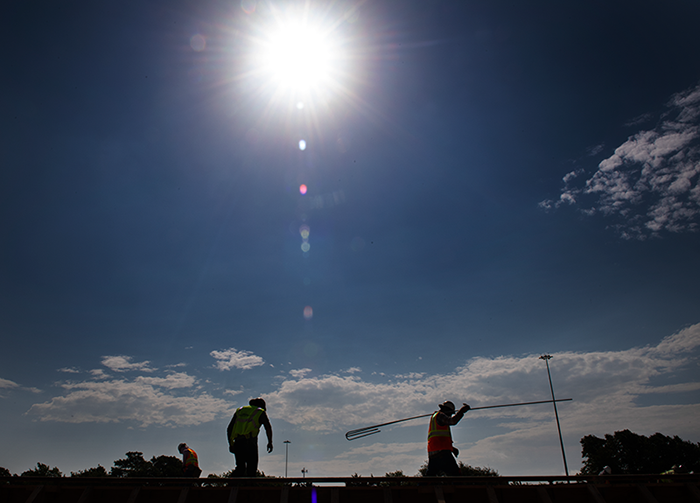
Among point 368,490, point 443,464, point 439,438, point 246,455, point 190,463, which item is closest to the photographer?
point 368,490

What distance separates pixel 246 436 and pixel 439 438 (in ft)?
13.8

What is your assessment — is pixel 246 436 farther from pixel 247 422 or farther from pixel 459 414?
pixel 459 414

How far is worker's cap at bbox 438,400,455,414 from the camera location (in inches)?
319

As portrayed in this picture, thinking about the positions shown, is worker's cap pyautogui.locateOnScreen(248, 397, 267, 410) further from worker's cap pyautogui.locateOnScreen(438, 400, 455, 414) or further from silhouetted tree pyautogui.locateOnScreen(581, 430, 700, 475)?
silhouetted tree pyautogui.locateOnScreen(581, 430, 700, 475)

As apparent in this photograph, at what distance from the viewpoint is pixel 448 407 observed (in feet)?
26.6

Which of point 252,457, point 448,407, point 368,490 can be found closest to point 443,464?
point 448,407

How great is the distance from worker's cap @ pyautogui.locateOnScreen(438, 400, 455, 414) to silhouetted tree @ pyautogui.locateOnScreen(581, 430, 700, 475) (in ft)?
231

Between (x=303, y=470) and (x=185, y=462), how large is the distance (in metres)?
71.1

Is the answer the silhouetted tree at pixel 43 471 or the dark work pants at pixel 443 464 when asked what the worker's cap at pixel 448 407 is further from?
the silhouetted tree at pixel 43 471

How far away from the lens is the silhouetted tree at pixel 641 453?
58781 millimetres

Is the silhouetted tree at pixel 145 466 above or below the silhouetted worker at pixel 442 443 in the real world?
below

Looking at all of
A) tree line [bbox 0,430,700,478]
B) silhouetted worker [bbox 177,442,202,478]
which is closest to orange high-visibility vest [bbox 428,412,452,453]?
silhouetted worker [bbox 177,442,202,478]

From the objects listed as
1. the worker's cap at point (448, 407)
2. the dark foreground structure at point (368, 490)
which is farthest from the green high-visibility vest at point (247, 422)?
the worker's cap at point (448, 407)

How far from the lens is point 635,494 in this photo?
20.8 feet
